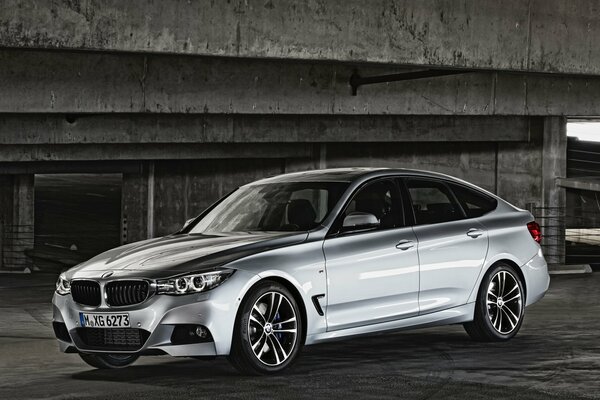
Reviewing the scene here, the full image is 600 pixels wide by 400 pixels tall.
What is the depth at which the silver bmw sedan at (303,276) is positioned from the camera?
27.9 feet

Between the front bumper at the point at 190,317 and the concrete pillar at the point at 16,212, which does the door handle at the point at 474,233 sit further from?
the concrete pillar at the point at 16,212

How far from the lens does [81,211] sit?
58.9 meters

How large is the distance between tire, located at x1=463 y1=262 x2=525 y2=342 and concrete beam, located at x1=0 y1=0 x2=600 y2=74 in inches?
184

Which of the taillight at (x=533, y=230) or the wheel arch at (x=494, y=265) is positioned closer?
the wheel arch at (x=494, y=265)

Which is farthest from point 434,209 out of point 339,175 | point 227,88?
point 227,88

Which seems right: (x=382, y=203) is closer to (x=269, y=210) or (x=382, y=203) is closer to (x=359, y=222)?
(x=359, y=222)

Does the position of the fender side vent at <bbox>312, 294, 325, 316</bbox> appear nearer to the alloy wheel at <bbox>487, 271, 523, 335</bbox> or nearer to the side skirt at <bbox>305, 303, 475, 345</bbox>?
the side skirt at <bbox>305, 303, 475, 345</bbox>

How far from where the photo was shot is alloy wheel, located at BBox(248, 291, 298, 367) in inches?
343

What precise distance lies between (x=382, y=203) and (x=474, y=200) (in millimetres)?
1226

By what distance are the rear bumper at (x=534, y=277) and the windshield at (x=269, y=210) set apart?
1.92 meters

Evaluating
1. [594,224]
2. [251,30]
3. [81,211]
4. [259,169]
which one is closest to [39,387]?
[251,30]

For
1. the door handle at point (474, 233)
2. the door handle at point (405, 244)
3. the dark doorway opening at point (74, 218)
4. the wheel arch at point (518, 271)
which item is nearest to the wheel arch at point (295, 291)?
the door handle at point (405, 244)

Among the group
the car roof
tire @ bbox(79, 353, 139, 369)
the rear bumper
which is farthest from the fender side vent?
the rear bumper

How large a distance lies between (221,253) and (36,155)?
20.9 meters
